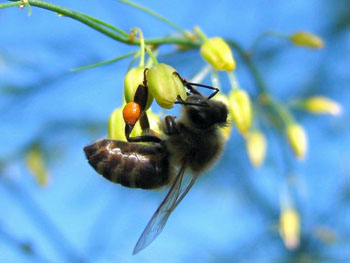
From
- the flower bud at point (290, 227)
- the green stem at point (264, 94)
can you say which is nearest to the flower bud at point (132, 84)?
the green stem at point (264, 94)

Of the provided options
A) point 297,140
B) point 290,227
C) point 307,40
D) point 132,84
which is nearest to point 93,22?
point 132,84

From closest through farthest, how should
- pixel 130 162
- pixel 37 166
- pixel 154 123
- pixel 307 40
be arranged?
pixel 130 162, pixel 154 123, pixel 307 40, pixel 37 166

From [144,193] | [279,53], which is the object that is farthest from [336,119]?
[144,193]

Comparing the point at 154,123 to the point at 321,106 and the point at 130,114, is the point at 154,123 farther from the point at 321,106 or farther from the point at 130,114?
the point at 321,106

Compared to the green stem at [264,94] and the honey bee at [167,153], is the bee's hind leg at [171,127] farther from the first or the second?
the green stem at [264,94]

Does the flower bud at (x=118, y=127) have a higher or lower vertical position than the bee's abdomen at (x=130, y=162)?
higher

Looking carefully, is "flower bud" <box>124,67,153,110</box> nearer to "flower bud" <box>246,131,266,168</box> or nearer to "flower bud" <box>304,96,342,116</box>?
"flower bud" <box>246,131,266,168</box>

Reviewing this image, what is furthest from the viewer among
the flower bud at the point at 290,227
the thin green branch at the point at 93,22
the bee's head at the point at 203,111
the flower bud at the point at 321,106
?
the flower bud at the point at 290,227
